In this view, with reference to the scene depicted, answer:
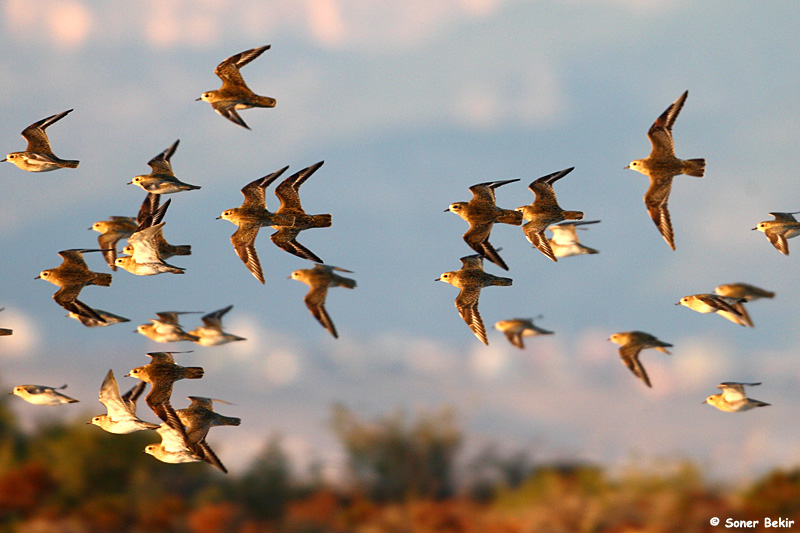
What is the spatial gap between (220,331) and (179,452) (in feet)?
6.98

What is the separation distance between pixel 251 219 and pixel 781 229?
9604mm

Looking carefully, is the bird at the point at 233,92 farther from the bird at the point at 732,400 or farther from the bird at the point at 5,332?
the bird at the point at 732,400

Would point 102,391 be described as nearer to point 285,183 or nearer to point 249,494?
point 285,183

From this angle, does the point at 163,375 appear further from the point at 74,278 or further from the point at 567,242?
the point at 567,242

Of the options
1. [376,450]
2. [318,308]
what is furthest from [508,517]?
[318,308]

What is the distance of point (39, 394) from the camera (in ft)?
50.9

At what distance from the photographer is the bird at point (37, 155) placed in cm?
1611

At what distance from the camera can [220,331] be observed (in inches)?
603

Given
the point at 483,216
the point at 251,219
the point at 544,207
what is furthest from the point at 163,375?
the point at 544,207

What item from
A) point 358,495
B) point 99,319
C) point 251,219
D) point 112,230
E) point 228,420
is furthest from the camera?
point 358,495

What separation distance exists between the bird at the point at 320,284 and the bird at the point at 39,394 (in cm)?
455

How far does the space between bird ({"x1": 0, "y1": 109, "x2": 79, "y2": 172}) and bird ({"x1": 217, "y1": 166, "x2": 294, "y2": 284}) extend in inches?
119

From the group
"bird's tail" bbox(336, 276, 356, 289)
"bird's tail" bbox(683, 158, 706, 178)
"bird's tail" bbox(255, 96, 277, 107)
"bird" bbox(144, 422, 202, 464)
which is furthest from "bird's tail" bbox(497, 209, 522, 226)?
"bird" bbox(144, 422, 202, 464)

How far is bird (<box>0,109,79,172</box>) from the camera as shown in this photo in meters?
16.1
